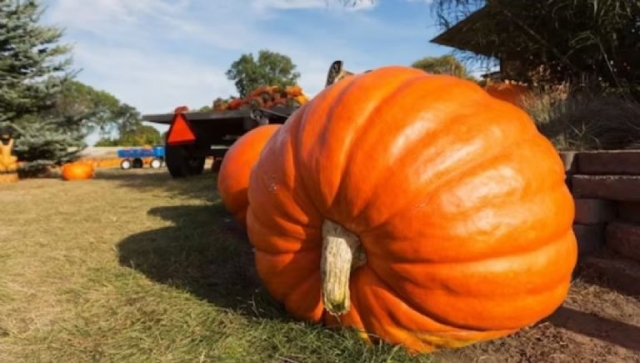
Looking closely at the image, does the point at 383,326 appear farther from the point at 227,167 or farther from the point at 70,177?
the point at 70,177

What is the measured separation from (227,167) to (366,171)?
7.57 feet

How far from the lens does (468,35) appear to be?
4680mm

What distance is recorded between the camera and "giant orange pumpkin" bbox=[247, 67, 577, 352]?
1.51m

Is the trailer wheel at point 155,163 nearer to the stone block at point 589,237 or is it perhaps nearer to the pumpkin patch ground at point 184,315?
the pumpkin patch ground at point 184,315

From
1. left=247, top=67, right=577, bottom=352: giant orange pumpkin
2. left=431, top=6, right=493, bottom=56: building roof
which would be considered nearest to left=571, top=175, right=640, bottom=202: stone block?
left=247, top=67, right=577, bottom=352: giant orange pumpkin

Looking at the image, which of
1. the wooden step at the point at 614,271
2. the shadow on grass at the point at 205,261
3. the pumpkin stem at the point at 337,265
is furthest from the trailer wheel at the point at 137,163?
the pumpkin stem at the point at 337,265

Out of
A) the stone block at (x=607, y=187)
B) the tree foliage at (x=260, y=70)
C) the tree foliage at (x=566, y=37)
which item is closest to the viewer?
the stone block at (x=607, y=187)

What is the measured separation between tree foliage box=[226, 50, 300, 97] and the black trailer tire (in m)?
49.4

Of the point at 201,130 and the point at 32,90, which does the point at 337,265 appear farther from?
the point at 32,90

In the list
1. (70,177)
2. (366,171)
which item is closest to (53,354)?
(366,171)

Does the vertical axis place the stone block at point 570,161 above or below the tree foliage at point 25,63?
below

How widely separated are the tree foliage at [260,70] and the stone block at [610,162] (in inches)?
2168

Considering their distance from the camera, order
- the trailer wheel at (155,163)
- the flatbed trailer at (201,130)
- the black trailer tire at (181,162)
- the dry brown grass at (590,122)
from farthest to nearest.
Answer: the trailer wheel at (155,163) < the black trailer tire at (181,162) < the flatbed trailer at (201,130) < the dry brown grass at (590,122)

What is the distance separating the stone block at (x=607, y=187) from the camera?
222 cm
